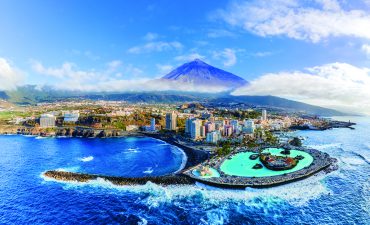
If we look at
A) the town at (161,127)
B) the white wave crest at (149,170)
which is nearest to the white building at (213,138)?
the town at (161,127)

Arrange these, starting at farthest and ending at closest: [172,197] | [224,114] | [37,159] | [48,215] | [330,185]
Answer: [224,114]
[37,159]
[330,185]
[172,197]
[48,215]

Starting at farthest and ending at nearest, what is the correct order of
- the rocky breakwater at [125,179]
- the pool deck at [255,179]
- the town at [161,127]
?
1. the town at [161,127]
2. the rocky breakwater at [125,179]
3. the pool deck at [255,179]

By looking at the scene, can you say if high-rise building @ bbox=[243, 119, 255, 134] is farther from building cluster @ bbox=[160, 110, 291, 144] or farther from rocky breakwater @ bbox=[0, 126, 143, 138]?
rocky breakwater @ bbox=[0, 126, 143, 138]

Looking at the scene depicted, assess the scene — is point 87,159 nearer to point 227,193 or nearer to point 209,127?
point 227,193

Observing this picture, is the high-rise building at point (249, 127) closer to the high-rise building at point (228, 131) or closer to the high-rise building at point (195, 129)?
the high-rise building at point (228, 131)

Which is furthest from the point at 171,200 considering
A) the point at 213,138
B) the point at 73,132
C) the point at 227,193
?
the point at 73,132

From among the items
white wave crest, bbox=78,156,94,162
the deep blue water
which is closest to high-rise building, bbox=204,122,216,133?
the deep blue water

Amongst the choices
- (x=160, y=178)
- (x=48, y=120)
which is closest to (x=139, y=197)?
(x=160, y=178)

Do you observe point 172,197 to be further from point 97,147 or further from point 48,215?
point 97,147

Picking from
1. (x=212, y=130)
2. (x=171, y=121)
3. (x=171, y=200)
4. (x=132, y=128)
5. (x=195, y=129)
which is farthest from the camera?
(x=132, y=128)
